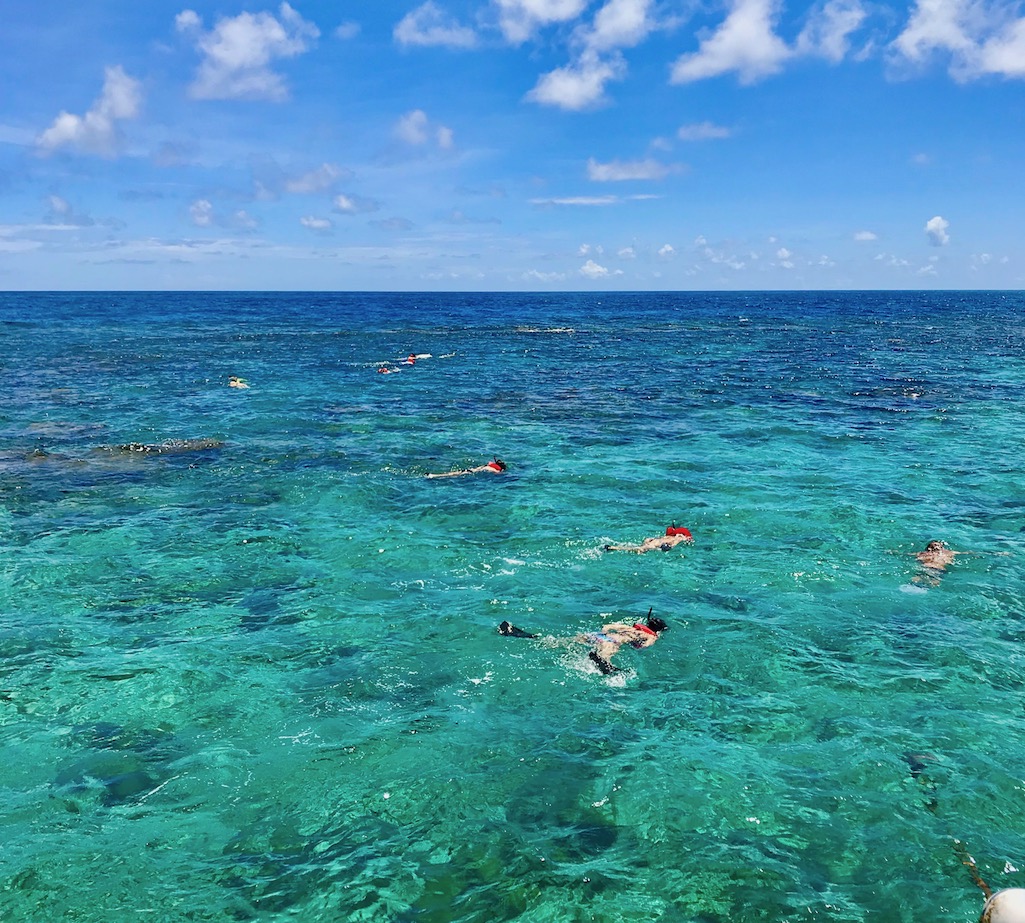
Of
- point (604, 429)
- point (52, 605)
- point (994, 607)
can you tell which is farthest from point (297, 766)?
point (604, 429)

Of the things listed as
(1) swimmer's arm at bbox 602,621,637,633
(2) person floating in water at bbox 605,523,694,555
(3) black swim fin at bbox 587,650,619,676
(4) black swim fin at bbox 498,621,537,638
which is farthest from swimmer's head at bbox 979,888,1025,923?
(2) person floating in water at bbox 605,523,694,555

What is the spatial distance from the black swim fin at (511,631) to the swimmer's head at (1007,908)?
34.1 feet

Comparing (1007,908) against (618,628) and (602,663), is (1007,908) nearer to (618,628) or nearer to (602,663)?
(602,663)

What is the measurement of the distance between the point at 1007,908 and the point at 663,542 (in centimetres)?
1466

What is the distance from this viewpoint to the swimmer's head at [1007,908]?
24.9 feet

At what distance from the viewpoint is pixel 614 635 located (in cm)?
1694

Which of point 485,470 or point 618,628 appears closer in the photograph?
point 618,628

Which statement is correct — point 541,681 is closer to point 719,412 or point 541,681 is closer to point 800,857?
point 800,857

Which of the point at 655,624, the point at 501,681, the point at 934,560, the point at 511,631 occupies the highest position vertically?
the point at 934,560

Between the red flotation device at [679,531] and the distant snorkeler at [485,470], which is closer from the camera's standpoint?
the red flotation device at [679,531]

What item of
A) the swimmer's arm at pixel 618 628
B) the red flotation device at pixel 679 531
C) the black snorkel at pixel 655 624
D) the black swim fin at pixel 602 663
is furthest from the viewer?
the red flotation device at pixel 679 531

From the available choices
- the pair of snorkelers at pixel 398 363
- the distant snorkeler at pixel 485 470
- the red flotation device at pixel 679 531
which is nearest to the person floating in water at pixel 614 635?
the red flotation device at pixel 679 531

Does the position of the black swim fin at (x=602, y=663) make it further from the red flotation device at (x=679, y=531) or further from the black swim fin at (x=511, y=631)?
the red flotation device at (x=679, y=531)

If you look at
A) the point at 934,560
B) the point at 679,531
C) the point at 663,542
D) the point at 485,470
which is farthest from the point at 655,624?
the point at 485,470
